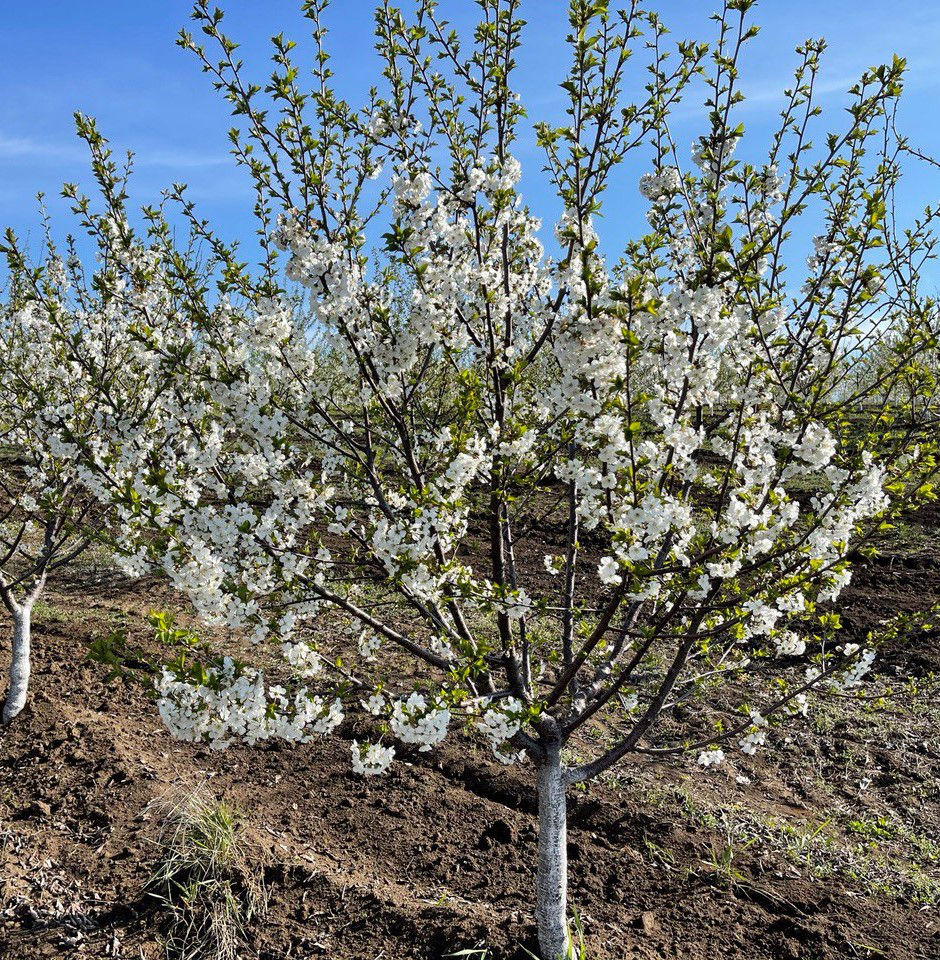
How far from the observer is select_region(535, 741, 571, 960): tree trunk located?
10.8ft

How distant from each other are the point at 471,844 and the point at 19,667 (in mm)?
3427

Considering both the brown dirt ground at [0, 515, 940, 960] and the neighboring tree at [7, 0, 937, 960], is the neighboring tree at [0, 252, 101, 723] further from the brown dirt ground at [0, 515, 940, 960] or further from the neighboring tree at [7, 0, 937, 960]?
the neighboring tree at [7, 0, 937, 960]

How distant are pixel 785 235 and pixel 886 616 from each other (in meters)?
5.57

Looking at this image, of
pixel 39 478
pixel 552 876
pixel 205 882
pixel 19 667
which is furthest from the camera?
pixel 39 478

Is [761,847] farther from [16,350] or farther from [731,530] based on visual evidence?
[16,350]

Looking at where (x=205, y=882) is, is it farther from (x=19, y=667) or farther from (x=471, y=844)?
(x=19, y=667)

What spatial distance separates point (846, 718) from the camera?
5992 mm

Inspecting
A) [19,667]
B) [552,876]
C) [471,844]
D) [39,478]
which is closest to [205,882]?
[471,844]

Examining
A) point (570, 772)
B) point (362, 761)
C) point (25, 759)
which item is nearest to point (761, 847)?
point (570, 772)

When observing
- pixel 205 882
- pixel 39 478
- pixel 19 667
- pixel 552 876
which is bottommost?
pixel 205 882

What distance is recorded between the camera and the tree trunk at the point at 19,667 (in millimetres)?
5340

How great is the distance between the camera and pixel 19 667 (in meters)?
5.34

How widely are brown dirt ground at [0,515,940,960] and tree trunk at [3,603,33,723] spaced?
14cm

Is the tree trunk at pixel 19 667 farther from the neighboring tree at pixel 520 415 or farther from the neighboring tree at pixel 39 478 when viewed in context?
the neighboring tree at pixel 520 415
